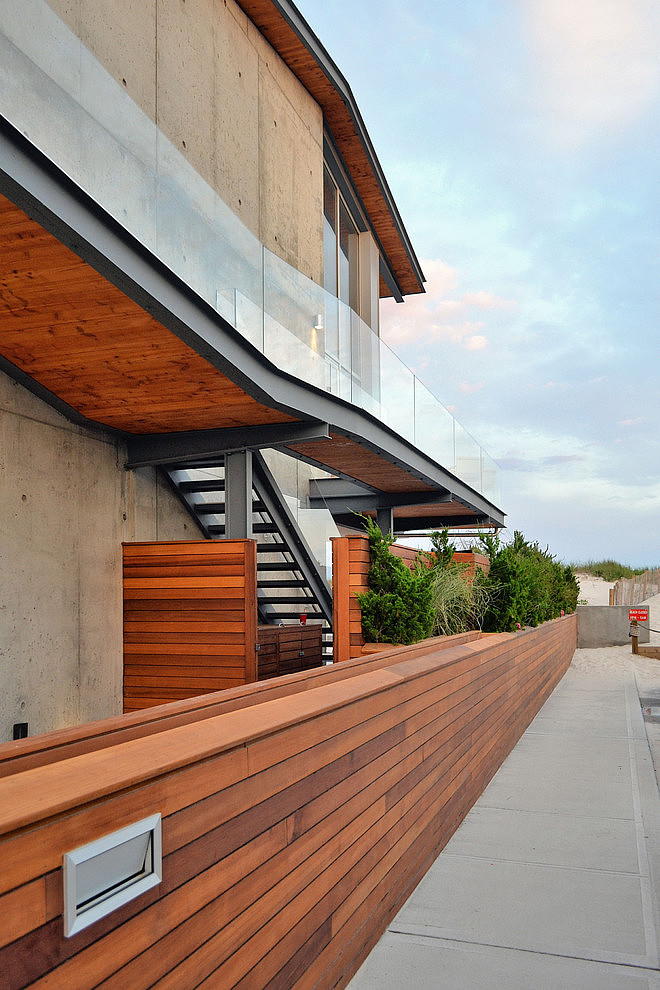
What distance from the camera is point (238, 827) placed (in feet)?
7.63

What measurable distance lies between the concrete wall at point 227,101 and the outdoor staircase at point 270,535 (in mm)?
3688

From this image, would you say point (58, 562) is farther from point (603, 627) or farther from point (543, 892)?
point (603, 627)

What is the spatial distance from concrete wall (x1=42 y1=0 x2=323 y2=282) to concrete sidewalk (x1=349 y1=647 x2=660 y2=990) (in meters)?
7.63

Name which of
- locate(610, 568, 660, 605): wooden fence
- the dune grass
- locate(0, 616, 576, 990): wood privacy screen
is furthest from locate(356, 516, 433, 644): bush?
the dune grass

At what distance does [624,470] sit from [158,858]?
5631 cm

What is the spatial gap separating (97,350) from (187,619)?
312 cm

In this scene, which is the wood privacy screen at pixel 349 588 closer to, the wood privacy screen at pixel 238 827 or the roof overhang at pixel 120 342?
the roof overhang at pixel 120 342

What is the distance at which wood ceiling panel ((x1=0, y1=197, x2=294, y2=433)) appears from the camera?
480 centimetres

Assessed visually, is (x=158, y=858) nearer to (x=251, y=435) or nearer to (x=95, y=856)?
(x=95, y=856)

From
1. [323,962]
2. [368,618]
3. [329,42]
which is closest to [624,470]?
[329,42]

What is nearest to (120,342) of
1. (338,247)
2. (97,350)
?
(97,350)

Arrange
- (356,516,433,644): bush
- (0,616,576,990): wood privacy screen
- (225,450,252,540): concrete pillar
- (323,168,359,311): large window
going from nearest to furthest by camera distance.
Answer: (0,616,576,990): wood privacy screen < (356,516,433,644): bush < (225,450,252,540): concrete pillar < (323,168,359,311): large window

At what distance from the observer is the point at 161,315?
555 centimetres

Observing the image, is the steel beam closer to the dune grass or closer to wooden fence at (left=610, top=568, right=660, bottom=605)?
wooden fence at (left=610, top=568, right=660, bottom=605)
